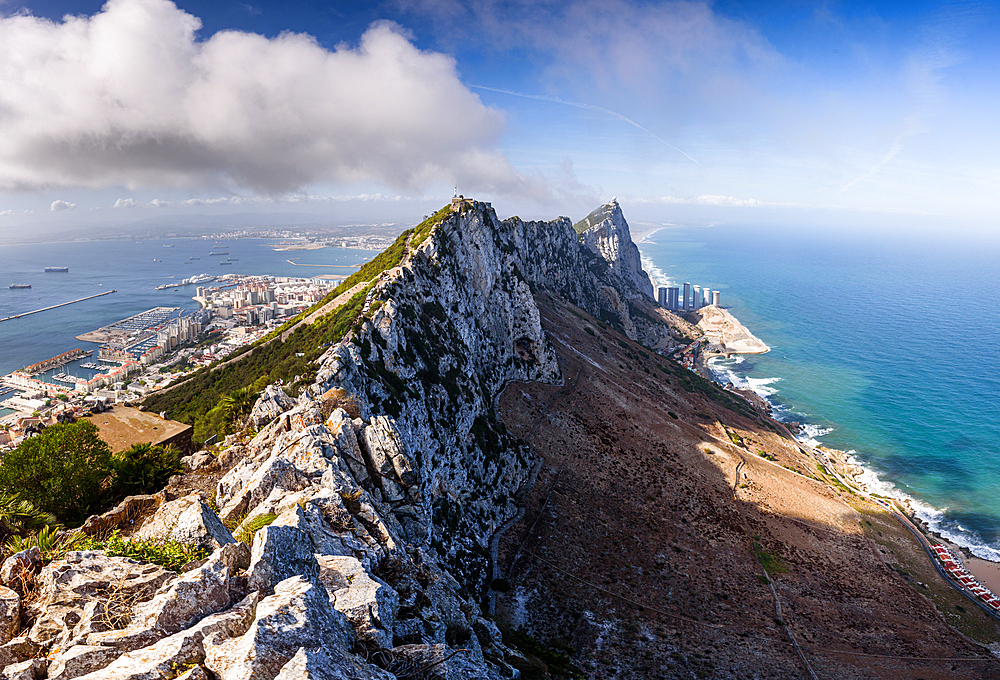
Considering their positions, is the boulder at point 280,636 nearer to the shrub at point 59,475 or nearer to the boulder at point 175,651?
the boulder at point 175,651

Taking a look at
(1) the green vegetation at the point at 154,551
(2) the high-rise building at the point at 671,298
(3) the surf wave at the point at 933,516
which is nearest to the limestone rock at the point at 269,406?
(1) the green vegetation at the point at 154,551

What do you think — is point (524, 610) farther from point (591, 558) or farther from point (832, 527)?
point (832, 527)

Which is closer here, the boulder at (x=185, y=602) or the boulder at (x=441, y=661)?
the boulder at (x=185, y=602)

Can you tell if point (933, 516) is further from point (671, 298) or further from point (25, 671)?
point (671, 298)

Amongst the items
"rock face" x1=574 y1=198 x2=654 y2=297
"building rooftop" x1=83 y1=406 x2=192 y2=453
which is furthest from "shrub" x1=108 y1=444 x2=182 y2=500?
"rock face" x1=574 y1=198 x2=654 y2=297

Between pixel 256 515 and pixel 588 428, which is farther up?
pixel 256 515

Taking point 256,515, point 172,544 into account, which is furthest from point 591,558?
point 172,544

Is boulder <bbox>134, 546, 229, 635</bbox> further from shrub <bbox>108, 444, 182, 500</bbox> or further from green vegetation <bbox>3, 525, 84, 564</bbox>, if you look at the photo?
shrub <bbox>108, 444, 182, 500</bbox>
